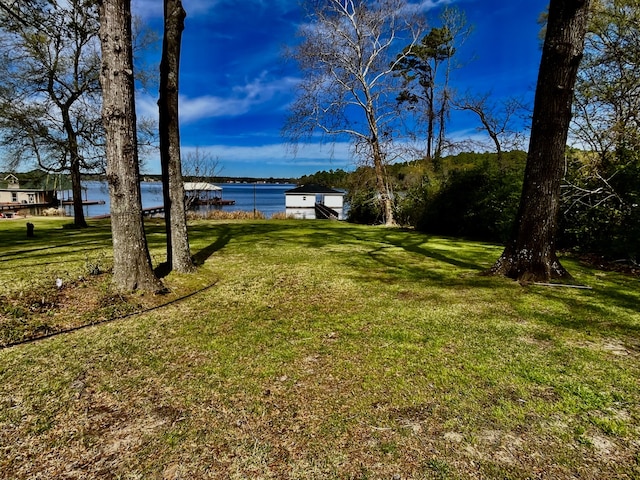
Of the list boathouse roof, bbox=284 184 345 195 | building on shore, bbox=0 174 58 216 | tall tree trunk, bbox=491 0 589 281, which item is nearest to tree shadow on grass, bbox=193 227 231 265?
tall tree trunk, bbox=491 0 589 281

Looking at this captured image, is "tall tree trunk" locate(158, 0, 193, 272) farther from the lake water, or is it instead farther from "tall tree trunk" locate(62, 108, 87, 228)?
"tall tree trunk" locate(62, 108, 87, 228)

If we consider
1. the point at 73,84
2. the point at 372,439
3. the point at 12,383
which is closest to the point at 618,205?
the point at 372,439

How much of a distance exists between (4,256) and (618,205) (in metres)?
10.7

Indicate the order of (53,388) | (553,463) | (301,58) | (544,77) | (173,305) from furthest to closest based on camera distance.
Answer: (301,58)
(544,77)
(173,305)
(53,388)
(553,463)

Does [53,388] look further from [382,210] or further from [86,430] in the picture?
[382,210]

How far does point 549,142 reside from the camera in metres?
3.99

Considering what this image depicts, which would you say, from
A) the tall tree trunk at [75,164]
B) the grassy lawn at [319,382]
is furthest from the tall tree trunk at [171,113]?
the tall tree trunk at [75,164]

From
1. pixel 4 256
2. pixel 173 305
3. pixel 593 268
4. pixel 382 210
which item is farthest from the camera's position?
pixel 382 210

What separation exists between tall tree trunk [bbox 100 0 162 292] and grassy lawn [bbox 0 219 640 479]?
16.4 inches

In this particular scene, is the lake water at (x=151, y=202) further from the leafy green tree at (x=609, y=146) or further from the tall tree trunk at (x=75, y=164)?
the leafy green tree at (x=609, y=146)

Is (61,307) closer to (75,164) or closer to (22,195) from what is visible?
(75,164)

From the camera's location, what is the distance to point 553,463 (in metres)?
1.48

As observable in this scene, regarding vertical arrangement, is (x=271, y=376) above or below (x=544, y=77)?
below

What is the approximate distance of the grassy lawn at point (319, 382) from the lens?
59.4 inches
